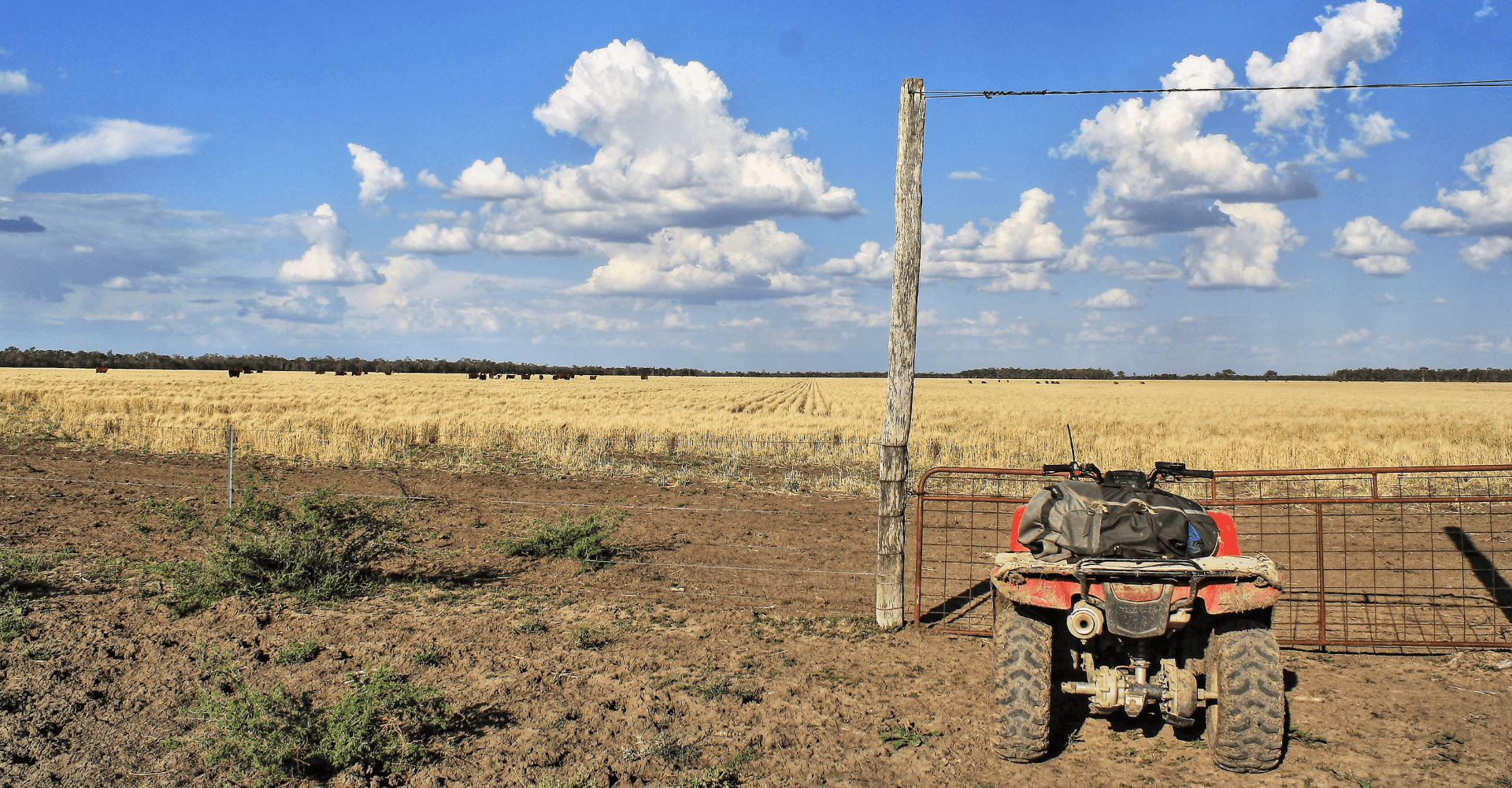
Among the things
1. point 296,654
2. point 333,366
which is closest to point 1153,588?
point 296,654

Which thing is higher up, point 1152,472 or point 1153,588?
point 1152,472

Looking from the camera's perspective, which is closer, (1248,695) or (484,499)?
(1248,695)

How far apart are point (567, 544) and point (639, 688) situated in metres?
4.13

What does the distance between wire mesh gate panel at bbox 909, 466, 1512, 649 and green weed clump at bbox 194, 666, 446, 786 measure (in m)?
3.84

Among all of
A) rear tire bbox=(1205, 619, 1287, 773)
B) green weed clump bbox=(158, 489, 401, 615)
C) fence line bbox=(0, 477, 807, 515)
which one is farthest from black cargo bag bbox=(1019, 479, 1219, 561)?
fence line bbox=(0, 477, 807, 515)

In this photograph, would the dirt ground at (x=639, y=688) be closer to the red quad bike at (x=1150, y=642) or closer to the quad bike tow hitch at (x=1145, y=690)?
the red quad bike at (x=1150, y=642)

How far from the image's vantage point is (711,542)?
10508 millimetres

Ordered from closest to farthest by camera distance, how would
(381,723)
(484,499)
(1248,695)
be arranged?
(1248,695)
(381,723)
(484,499)

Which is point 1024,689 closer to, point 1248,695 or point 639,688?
point 1248,695

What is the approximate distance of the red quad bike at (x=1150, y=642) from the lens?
13.6 feet

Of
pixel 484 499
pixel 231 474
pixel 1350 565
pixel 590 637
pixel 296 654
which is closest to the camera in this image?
pixel 296 654

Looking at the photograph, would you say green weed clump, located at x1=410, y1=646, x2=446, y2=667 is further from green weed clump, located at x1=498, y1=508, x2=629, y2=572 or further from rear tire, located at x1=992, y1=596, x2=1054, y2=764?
rear tire, located at x1=992, y1=596, x2=1054, y2=764

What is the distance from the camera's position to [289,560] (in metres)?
7.44

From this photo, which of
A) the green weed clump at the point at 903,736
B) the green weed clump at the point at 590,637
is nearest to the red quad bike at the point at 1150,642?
the green weed clump at the point at 903,736
